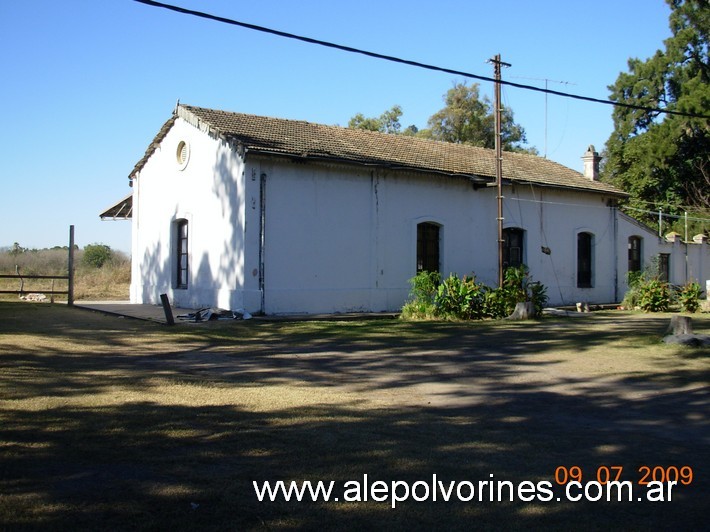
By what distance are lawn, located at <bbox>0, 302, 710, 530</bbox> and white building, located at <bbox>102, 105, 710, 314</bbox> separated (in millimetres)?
5458

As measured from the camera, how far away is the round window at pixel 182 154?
19.5 meters

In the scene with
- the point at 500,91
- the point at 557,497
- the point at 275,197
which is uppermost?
the point at 500,91

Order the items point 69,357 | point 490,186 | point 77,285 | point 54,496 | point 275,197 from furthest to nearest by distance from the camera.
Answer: point 77,285, point 490,186, point 275,197, point 69,357, point 54,496

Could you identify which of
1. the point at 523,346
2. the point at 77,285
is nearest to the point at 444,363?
the point at 523,346

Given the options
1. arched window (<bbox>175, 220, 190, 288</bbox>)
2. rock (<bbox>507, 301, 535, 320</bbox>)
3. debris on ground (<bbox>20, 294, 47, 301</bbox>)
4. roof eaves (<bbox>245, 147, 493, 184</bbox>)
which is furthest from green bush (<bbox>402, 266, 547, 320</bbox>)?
debris on ground (<bbox>20, 294, 47, 301</bbox>)

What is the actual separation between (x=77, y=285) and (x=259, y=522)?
31330 millimetres

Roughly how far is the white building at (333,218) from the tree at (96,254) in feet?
88.0

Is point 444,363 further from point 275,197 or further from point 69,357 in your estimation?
point 275,197

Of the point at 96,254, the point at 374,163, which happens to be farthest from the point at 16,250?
the point at 374,163

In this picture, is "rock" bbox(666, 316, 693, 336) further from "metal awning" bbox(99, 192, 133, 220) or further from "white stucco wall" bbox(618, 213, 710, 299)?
"metal awning" bbox(99, 192, 133, 220)

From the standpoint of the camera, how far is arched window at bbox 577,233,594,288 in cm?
2394

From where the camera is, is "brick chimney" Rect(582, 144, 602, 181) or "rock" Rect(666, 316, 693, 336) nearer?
"rock" Rect(666, 316, 693, 336)

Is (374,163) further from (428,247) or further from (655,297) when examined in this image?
(655,297)

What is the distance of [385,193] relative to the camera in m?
19.1
